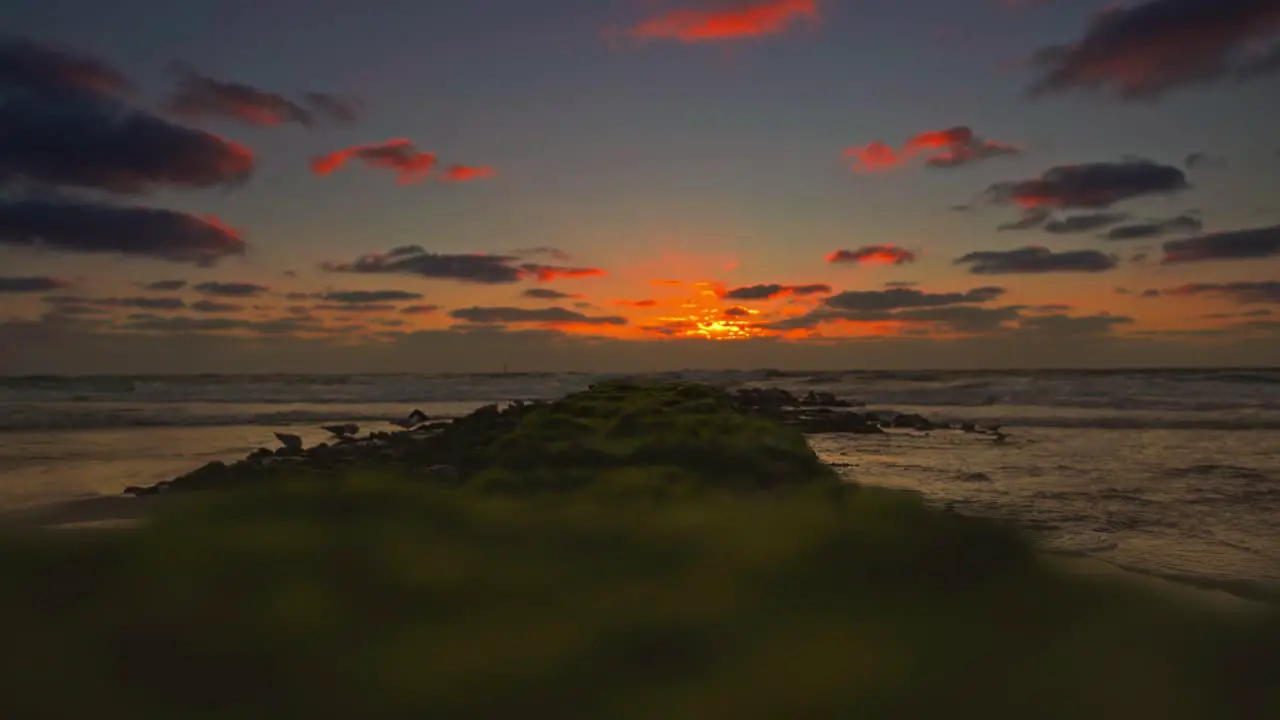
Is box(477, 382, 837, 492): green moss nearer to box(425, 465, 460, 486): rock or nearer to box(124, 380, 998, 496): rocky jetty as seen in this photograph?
box(124, 380, 998, 496): rocky jetty

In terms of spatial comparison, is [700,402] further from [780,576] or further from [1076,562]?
[780,576]

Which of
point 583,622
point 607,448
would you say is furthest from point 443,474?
point 583,622

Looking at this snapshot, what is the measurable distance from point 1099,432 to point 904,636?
780 inches

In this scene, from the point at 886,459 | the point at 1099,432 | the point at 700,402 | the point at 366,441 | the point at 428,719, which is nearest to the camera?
the point at 428,719

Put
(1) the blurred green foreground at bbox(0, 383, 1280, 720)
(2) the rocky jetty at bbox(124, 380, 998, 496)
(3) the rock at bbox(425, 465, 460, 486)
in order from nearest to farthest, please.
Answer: (1) the blurred green foreground at bbox(0, 383, 1280, 720)
(2) the rocky jetty at bbox(124, 380, 998, 496)
(3) the rock at bbox(425, 465, 460, 486)

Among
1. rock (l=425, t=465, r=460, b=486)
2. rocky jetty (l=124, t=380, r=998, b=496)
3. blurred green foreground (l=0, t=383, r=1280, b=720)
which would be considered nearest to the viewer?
blurred green foreground (l=0, t=383, r=1280, b=720)

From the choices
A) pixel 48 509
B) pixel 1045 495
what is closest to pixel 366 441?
pixel 48 509

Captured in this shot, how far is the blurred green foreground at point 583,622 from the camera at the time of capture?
3.49 feet

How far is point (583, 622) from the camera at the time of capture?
125 cm

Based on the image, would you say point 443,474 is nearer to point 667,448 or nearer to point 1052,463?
point 667,448

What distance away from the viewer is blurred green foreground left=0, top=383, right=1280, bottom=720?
1064 millimetres

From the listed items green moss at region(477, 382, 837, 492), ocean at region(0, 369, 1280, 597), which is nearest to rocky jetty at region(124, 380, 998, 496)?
green moss at region(477, 382, 837, 492)

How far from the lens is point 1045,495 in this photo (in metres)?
8.80

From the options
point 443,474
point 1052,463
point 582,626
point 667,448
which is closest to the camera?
point 582,626
